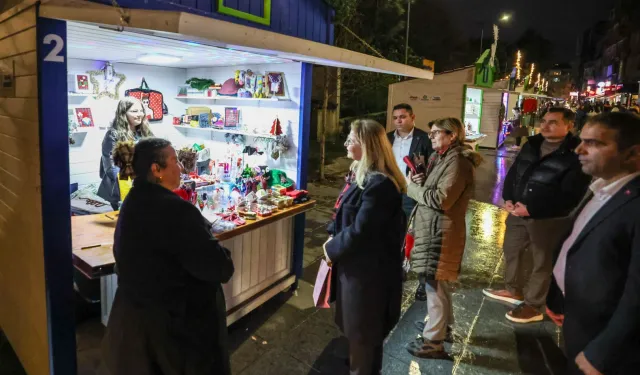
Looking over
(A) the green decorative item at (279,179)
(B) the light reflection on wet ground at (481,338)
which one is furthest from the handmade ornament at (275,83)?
(B) the light reflection on wet ground at (481,338)

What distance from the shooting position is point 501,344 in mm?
3705

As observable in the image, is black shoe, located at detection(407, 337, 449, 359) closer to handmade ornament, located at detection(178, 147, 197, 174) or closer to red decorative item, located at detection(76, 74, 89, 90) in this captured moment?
handmade ornament, located at detection(178, 147, 197, 174)

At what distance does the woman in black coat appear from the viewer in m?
1.90

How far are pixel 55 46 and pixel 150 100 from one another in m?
3.08

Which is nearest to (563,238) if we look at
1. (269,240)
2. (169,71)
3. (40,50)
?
(269,240)

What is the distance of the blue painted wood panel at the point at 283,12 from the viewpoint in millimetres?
3035

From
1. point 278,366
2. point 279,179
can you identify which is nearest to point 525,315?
point 278,366

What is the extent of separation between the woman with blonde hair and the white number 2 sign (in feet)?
5.80

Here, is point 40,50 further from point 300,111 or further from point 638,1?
point 638,1

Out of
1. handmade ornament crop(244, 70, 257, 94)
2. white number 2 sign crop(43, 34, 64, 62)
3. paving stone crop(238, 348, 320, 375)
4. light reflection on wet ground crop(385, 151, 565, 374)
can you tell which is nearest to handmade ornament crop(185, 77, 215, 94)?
handmade ornament crop(244, 70, 257, 94)

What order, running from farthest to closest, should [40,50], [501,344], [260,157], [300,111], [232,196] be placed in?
[260,157], [300,111], [232,196], [501,344], [40,50]

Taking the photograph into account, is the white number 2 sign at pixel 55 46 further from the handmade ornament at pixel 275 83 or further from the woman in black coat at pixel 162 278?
the handmade ornament at pixel 275 83

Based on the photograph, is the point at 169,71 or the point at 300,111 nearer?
the point at 300,111

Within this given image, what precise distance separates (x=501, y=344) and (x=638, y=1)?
144 ft
